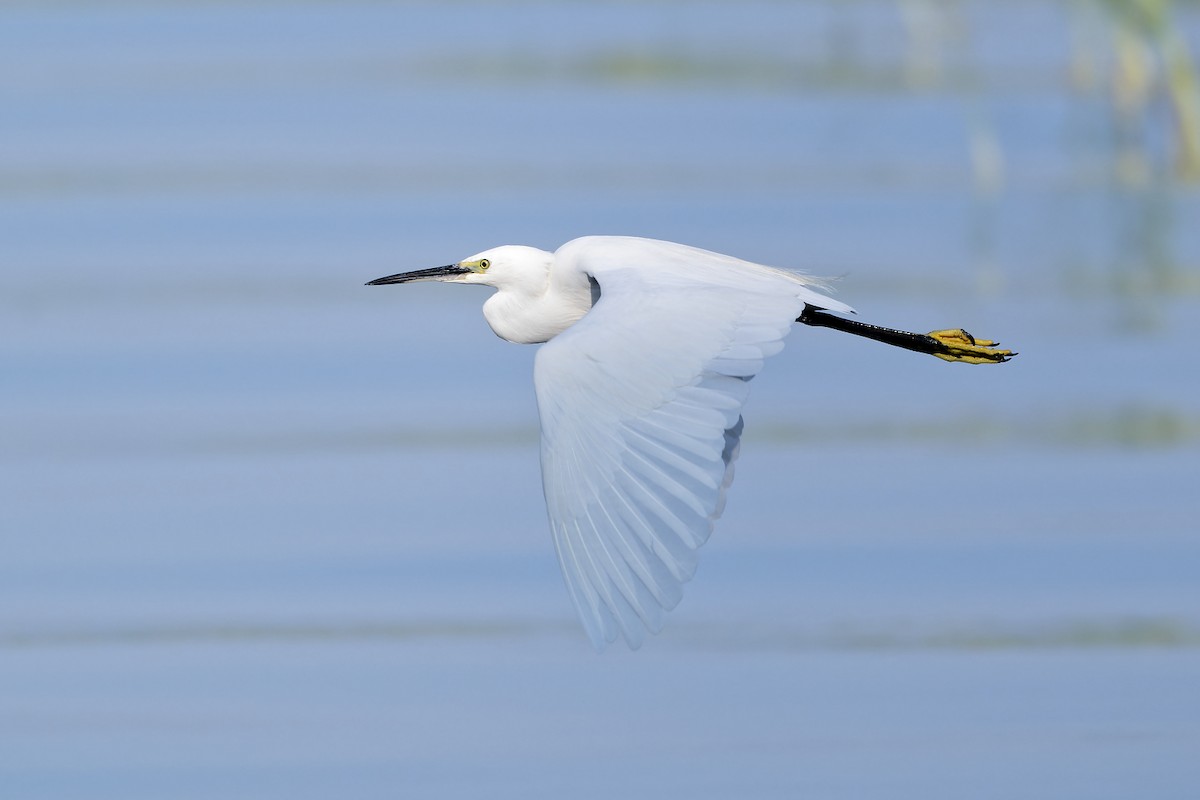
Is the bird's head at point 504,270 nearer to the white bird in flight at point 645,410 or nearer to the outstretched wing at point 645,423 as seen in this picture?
the white bird in flight at point 645,410

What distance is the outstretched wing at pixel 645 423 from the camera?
3.77m

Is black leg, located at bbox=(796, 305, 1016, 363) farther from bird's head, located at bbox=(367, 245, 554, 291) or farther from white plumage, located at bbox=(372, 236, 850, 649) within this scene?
bird's head, located at bbox=(367, 245, 554, 291)

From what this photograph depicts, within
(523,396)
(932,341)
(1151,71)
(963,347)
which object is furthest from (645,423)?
(1151,71)

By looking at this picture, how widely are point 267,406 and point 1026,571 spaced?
3436mm

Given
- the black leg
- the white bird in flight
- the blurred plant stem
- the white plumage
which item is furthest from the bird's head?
the blurred plant stem

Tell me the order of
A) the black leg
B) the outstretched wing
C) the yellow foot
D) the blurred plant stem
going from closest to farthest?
the outstretched wing, the black leg, the yellow foot, the blurred plant stem

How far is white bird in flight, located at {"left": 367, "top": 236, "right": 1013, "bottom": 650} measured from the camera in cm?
378

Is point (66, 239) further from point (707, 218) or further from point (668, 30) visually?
point (668, 30)

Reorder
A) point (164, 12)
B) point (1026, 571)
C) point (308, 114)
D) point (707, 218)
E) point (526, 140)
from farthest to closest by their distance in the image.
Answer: point (164, 12) < point (308, 114) < point (526, 140) < point (707, 218) < point (1026, 571)

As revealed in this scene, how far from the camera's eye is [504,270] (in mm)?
5363

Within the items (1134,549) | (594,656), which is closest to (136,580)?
(594,656)

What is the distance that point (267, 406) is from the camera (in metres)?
9.27

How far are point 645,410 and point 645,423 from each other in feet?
0.14

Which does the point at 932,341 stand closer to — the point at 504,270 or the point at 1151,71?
the point at 504,270
